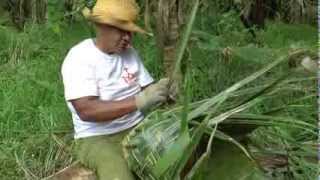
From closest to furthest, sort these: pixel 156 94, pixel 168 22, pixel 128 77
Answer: pixel 156 94 < pixel 128 77 < pixel 168 22

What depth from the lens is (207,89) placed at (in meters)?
5.08

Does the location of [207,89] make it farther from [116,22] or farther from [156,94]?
[156,94]

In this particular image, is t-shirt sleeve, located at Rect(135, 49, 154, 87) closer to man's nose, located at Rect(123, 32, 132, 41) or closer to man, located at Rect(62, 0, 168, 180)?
man, located at Rect(62, 0, 168, 180)

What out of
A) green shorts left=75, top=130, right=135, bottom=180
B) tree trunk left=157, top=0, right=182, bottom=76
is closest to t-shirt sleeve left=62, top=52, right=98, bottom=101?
green shorts left=75, top=130, right=135, bottom=180

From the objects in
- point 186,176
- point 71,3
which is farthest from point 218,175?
point 71,3

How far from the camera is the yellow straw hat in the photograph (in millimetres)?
3453

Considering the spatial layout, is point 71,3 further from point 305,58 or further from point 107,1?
point 305,58

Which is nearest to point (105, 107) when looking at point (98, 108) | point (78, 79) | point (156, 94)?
point (98, 108)

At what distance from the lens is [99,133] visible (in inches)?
141

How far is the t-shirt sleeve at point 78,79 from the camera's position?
337cm

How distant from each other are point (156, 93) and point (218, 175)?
51 cm

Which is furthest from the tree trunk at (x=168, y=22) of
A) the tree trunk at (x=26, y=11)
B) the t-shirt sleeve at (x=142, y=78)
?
the tree trunk at (x=26, y=11)

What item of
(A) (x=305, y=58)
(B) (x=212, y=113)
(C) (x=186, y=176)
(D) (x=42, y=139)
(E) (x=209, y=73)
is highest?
(A) (x=305, y=58)

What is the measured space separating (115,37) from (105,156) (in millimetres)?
582
